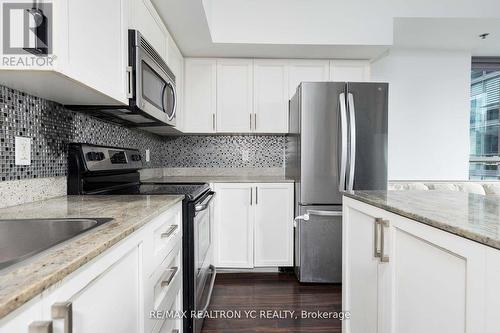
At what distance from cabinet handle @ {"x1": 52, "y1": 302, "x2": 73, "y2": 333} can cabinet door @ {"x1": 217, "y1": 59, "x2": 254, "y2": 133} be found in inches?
98.7

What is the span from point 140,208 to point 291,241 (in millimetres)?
1800

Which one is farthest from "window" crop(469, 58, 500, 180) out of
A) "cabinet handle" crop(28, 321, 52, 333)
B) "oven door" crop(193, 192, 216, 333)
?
"cabinet handle" crop(28, 321, 52, 333)

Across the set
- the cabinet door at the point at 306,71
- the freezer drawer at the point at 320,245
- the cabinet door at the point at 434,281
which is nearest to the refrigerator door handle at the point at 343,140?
the freezer drawer at the point at 320,245

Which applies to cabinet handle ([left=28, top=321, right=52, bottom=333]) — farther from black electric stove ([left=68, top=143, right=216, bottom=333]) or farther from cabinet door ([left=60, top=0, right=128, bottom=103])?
black electric stove ([left=68, top=143, right=216, bottom=333])

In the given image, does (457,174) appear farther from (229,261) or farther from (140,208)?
(140,208)

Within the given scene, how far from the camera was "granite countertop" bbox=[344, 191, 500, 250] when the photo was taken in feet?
2.22

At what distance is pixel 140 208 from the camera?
1.11 meters

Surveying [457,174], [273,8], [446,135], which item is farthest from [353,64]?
[457,174]

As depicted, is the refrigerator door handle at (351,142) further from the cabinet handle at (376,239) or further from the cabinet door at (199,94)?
the cabinet door at (199,94)

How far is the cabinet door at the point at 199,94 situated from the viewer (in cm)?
292

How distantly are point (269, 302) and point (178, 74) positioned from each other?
217cm

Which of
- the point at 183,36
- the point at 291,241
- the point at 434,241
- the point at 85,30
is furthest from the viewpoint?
the point at 291,241

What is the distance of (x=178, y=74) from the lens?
269cm

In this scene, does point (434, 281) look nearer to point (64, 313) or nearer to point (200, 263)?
point (64, 313)
